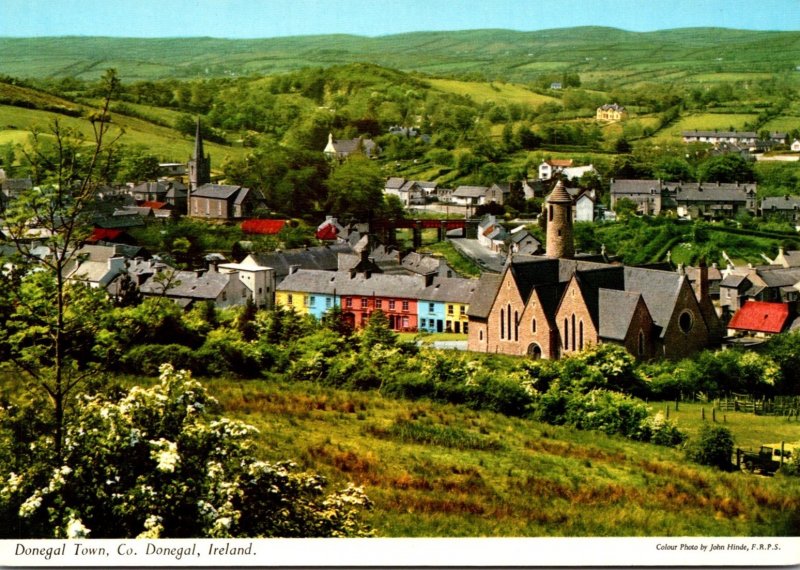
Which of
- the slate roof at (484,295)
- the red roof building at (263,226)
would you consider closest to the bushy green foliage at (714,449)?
the slate roof at (484,295)

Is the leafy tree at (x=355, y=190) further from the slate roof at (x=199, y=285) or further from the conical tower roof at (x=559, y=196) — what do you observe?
the conical tower roof at (x=559, y=196)

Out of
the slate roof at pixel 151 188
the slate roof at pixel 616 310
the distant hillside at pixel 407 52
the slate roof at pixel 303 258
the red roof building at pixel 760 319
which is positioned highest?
the distant hillside at pixel 407 52

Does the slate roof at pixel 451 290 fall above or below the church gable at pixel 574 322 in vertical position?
above

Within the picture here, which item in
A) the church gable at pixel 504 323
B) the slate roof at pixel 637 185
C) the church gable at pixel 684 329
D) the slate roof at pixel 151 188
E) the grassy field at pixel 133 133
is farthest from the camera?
the slate roof at pixel 637 185

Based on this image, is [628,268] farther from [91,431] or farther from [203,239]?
[91,431]

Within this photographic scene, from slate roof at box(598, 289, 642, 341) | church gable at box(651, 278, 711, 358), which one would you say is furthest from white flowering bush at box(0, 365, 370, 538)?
church gable at box(651, 278, 711, 358)

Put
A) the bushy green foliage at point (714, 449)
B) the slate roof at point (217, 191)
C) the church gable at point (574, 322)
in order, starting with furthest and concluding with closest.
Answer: the church gable at point (574, 322) < the slate roof at point (217, 191) < the bushy green foliage at point (714, 449)

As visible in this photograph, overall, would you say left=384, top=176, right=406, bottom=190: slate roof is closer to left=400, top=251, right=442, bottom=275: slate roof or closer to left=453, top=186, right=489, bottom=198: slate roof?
left=400, top=251, right=442, bottom=275: slate roof
